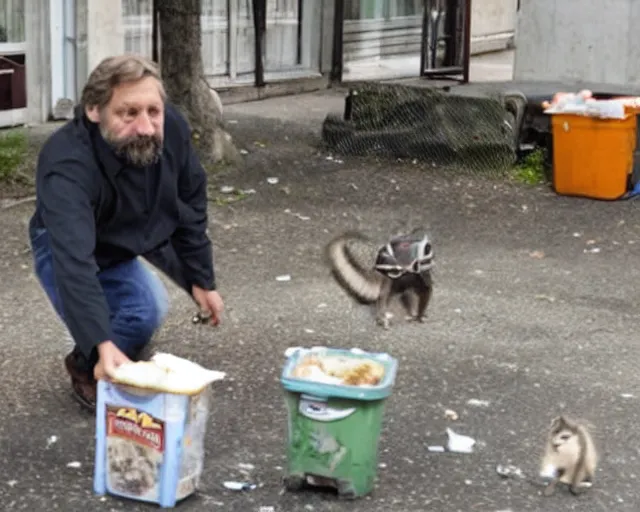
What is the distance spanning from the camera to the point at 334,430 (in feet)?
13.5

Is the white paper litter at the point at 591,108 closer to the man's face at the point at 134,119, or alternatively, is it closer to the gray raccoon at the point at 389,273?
the gray raccoon at the point at 389,273

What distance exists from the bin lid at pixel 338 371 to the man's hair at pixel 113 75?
103cm

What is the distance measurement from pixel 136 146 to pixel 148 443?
957 millimetres

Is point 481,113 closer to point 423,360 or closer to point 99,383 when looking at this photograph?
point 423,360

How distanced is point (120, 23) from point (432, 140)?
13.6ft

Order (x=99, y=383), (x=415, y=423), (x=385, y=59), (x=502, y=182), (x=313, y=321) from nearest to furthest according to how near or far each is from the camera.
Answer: (x=99, y=383), (x=415, y=423), (x=313, y=321), (x=502, y=182), (x=385, y=59)

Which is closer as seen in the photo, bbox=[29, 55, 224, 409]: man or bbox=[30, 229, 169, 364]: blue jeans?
bbox=[29, 55, 224, 409]: man

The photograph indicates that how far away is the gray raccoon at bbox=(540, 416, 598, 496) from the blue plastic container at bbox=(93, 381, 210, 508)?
1.20 metres

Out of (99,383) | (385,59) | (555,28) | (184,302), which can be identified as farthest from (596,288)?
(385,59)

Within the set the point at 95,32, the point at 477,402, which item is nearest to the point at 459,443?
the point at 477,402

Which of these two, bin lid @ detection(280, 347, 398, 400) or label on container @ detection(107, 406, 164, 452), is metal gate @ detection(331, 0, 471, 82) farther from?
label on container @ detection(107, 406, 164, 452)

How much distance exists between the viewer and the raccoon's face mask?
547 centimetres

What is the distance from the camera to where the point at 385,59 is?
17.9 meters

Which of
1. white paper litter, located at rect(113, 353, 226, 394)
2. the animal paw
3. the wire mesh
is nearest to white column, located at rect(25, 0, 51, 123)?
the wire mesh
